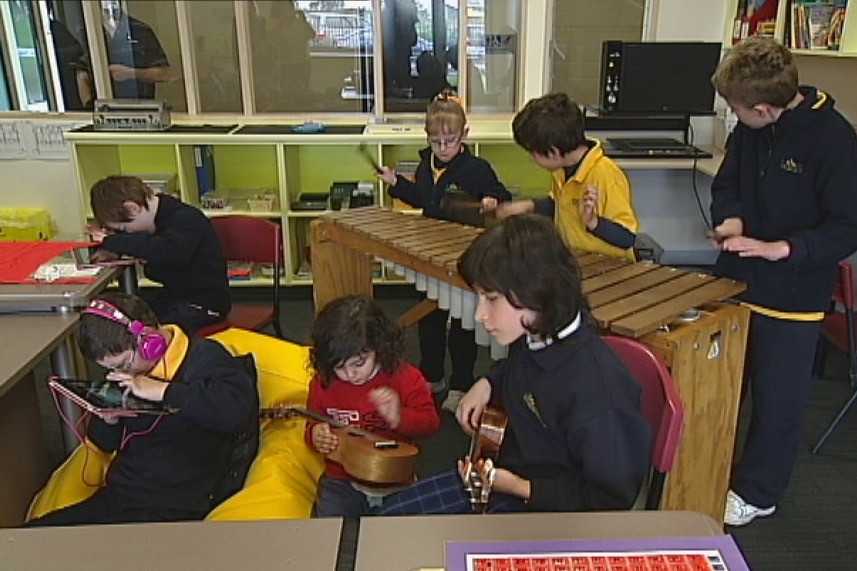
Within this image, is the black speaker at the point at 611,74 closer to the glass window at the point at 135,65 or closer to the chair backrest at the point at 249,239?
the chair backrest at the point at 249,239

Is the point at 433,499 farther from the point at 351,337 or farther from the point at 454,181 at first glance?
the point at 454,181

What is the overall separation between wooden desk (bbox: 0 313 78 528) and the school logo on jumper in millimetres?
2097

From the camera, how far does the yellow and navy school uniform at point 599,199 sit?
244 centimetres

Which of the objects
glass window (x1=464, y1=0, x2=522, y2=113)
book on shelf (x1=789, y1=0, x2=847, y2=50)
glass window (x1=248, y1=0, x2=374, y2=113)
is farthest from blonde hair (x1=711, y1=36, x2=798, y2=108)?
glass window (x1=248, y1=0, x2=374, y2=113)

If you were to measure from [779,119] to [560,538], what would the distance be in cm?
150

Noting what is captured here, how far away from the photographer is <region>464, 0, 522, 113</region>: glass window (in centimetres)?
459

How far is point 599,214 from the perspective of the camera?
2445mm

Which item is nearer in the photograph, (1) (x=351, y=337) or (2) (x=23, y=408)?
(1) (x=351, y=337)

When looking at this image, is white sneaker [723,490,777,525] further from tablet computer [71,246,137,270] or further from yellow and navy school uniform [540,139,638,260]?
tablet computer [71,246,137,270]

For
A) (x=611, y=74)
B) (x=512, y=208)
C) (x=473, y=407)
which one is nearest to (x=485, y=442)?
(x=473, y=407)

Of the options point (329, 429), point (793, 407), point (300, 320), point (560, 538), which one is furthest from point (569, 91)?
point (560, 538)

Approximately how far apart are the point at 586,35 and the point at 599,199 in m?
2.59

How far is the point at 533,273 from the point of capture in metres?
1.42

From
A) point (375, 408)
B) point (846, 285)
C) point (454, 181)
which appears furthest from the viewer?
point (454, 181)
